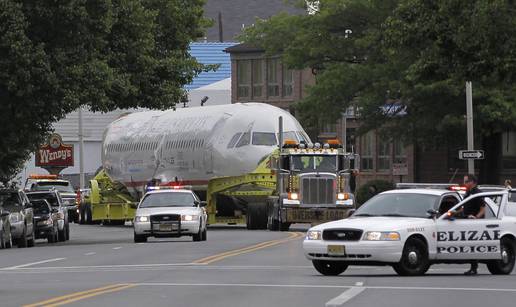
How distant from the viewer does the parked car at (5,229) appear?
39188mm

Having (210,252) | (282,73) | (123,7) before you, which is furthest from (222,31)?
(210,252)

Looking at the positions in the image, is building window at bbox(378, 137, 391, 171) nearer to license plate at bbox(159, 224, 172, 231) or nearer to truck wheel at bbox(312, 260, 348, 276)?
license plate at bbox(159, 224, 172, 231)

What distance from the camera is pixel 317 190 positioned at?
47.7 m

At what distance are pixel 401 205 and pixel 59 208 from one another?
83.1 feet

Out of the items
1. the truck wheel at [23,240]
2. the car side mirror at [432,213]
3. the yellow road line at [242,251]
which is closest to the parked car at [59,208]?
the truck wheel at [23,240]

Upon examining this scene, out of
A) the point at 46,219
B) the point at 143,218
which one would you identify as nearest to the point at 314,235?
the point at 143,218

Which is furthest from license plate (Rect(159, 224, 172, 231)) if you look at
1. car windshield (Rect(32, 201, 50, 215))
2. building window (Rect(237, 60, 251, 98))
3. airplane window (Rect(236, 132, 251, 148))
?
building window (Rect(237, 60, 251, 98))

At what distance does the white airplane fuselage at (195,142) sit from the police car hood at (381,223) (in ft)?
90.3

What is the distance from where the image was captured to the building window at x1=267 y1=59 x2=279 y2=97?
9612cm

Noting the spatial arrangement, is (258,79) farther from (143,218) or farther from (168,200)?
(143,218)

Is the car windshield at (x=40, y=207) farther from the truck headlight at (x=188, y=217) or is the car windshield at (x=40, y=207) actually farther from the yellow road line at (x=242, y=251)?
the yellow road line at (x=242, y=251)

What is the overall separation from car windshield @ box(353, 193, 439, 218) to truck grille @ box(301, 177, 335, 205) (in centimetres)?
2252

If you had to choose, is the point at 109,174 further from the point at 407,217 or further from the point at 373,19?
the point at 407,217

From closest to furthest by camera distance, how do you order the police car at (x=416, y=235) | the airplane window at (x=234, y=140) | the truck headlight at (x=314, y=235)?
the police car at (x=416, y=235) → the truck headlight at (x=314, y=235) → the airplane window at (x=234, y=140)
